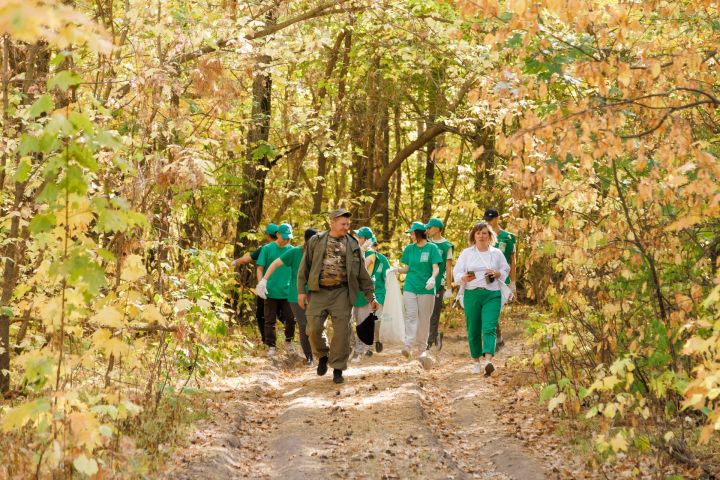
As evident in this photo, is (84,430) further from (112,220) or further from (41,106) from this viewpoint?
(41,106)

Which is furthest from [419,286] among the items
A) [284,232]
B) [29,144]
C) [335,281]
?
[29,144]

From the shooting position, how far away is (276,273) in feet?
46.2

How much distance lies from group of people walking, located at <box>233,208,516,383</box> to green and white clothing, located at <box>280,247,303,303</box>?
2 cm

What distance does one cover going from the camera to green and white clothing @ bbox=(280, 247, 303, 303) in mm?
13609

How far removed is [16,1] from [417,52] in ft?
41.4

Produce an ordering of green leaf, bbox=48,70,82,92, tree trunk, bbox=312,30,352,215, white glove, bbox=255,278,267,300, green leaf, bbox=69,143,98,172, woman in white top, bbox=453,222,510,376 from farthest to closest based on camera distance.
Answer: tree trunk, bbox=312,30,352,215 → white glove, bbox=255,278,267,300 → woman in white top, bbox=453,222,510,376 → green leaf, bbox=69,143,98,172 → green leaf, bbox=48,70,82,92

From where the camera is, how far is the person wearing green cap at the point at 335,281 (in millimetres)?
11422

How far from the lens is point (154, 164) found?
8.55 metres

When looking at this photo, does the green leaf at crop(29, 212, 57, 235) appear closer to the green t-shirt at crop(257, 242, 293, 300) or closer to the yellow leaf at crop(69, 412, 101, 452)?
the yellow leaf at crop(69, 412, 101, 452)

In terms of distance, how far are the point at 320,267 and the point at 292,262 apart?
230 cm

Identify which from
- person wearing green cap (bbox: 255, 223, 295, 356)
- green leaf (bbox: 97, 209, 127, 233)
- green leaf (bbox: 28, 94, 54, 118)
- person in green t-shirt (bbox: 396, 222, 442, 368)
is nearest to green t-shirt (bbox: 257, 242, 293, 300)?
person wearing green cap (bbox: 255, 223, 295, 356)

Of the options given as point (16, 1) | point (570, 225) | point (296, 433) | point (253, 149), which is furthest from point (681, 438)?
point (253, 149)

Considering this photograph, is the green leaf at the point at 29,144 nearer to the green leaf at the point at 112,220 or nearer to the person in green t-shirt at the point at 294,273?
the green leaf at the point at 112,220

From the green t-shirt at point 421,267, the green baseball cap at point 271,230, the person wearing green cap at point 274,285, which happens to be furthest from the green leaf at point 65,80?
the green baseball cap at point 271,230
